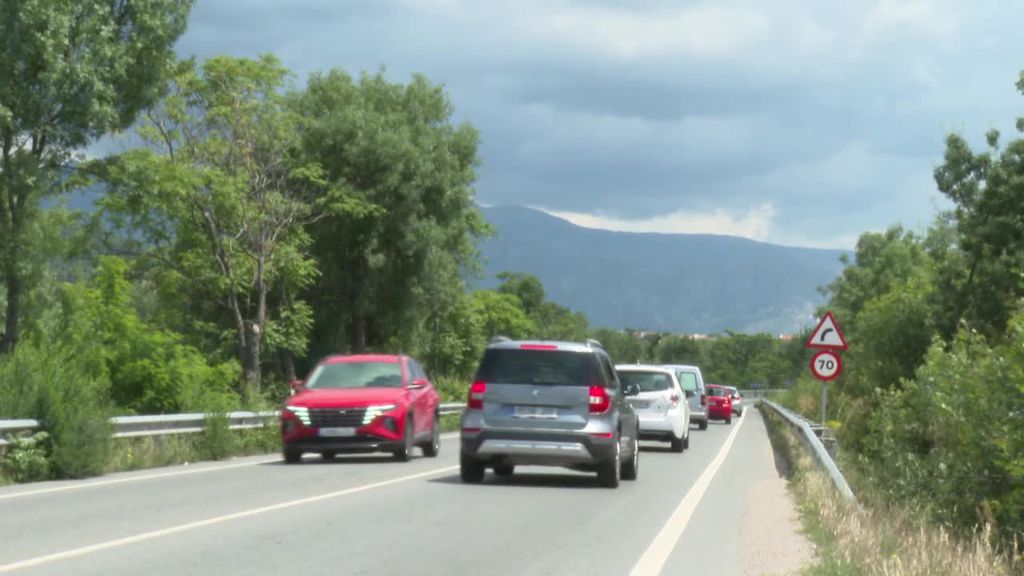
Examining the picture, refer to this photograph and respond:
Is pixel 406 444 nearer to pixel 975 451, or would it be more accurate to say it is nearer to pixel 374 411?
pixel 374 411

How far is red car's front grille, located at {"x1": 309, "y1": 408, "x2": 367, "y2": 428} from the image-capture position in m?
23.4

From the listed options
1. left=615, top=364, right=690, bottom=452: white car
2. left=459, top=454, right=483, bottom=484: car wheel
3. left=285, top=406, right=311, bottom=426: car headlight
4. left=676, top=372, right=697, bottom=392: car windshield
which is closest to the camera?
left=459, top=454, right=483, bottom=484: car wheel

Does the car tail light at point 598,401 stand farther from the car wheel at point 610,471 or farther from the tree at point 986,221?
the tree at point 986,221

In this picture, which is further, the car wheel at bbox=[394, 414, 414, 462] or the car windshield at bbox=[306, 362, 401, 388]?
the car windshield at bbox=[306, 362, 401, 388]

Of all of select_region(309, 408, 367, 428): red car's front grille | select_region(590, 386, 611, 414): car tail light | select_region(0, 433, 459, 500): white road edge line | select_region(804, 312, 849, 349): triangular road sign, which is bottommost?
select_region(0, 433, 459, 500): white road edge line

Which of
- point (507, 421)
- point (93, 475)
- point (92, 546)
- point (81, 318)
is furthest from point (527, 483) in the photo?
point (81, 318)

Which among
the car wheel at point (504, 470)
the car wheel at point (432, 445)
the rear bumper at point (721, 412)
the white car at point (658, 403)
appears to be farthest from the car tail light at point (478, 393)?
the rear bumper at point (721, 412)

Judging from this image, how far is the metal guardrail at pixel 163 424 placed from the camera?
19375 mm

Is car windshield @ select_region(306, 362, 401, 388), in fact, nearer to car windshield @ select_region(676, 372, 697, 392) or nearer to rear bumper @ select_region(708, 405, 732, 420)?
car windshield @ select_region(676, 372, 697, 392)

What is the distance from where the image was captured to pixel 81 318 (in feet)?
99.1

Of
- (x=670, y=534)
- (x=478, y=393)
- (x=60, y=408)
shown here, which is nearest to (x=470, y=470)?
(x=478, y=393)

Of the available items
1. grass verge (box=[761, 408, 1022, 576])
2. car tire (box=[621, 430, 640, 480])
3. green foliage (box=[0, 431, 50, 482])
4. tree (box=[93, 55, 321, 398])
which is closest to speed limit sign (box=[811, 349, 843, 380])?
car tire (box=[621, 430, 640, 480])

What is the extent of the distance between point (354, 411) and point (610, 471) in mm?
5415

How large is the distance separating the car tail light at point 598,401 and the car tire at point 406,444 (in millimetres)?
5457
